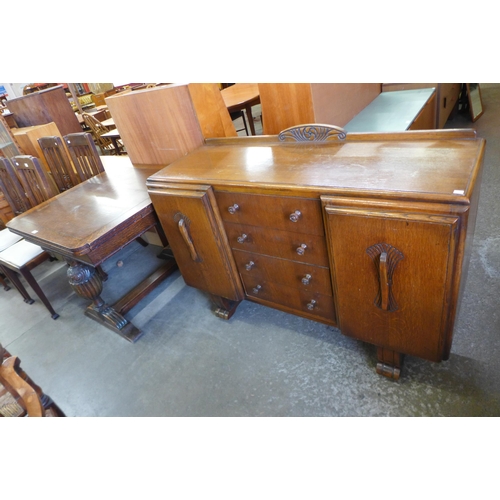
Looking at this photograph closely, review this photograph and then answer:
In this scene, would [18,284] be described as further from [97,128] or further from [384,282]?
[97,128]

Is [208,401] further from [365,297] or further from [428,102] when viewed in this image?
[428,102]

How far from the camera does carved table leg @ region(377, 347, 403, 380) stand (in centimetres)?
137

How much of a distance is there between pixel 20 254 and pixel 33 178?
1.69 feet

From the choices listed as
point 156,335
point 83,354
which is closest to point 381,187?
point 156,335

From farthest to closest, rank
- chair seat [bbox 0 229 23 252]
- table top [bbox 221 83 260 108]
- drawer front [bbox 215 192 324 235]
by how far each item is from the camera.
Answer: table top [bbox 221 83 260 108], chair seat [bbox 0 229 23 252], drawer front [bbox 215 192 324 235]

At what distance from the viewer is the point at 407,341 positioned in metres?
1.18

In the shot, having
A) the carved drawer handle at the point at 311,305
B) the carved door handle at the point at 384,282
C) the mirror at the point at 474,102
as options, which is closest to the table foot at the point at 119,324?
the carved drawer handle at the point at 311,305

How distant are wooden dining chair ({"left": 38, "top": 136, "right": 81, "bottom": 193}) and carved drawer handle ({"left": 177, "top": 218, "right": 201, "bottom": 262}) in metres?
1.48

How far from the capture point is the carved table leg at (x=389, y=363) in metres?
1.37

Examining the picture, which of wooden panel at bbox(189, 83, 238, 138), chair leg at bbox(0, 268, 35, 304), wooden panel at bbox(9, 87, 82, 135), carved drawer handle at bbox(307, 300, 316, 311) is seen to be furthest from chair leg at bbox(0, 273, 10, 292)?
carved drawer handle at bbox(307, 300, 316, 311)

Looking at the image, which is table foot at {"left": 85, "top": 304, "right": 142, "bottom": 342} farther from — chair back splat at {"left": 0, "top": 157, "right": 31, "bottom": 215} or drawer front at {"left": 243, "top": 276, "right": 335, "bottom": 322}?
chair back splat at {"left": 0, "top": 157, "right": 31, "bottom": 215}

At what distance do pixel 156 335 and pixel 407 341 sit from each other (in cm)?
135

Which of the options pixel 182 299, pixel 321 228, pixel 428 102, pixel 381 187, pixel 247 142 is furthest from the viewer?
pixel 428 102

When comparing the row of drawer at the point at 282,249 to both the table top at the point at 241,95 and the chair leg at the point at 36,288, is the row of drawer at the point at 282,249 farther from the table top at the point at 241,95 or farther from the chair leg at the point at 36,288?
the table top at the point at 241,95
